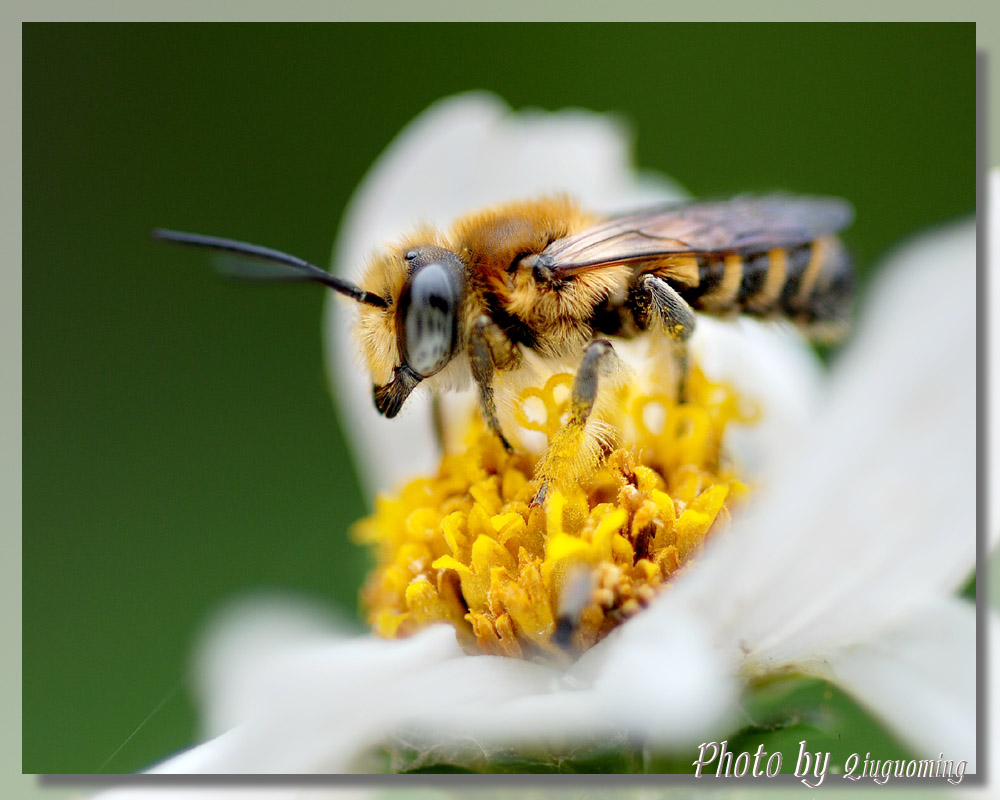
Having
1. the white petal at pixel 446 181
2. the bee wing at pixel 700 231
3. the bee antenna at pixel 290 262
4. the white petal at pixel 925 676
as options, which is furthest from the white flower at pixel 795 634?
the white petal at pixel 446 181

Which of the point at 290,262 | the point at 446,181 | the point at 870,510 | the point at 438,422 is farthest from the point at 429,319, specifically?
the point at 446,181

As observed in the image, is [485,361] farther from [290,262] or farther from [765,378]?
[765,378]

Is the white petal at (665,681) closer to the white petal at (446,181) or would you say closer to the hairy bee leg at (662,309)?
the hairy bee leg at (662,309)

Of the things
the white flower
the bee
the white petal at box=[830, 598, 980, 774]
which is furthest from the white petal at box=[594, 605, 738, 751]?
the bee

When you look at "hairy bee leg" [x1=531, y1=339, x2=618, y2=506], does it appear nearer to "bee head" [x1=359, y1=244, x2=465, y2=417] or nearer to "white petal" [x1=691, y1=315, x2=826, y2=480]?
"bee head" [x1=359, y1=244, x2=465, y2=417]

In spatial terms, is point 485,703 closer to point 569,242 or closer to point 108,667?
point 569,242

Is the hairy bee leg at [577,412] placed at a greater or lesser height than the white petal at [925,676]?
greater
